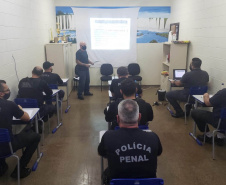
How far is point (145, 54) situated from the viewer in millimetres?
7617

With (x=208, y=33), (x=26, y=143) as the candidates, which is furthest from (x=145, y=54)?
(x=26, y=143)

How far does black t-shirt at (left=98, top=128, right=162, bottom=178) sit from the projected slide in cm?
608

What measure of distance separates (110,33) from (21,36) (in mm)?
3631

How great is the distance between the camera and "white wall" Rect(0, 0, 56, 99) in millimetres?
3592

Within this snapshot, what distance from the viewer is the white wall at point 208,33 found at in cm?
432

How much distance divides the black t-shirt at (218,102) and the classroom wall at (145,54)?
4612 mm

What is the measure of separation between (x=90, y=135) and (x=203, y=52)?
3.10 meters

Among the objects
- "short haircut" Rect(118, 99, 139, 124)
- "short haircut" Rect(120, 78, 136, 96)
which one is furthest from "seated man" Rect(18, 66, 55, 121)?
"short haircut" Rect(118, 99, 139, 124)

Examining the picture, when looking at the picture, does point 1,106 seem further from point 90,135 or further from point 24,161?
point 90,135

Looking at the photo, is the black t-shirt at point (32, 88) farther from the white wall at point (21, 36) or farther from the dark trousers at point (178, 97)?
the dark trousers at point (178, 97)

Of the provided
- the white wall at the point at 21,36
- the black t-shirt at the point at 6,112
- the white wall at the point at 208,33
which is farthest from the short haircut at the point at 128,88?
the white wall at the point at 208,33

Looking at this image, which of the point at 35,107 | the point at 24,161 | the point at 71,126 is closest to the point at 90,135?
the point at 71,126

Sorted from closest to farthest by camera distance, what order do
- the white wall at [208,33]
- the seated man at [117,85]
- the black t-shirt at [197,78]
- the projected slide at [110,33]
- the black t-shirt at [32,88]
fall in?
the black t-shirt at [32,88] → the seated man at [117,85] → the white wall at [208,33] → the black t-shirt at [197,78] → the projected slide at [110,33]

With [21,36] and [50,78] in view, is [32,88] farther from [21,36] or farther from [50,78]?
[21,36]
